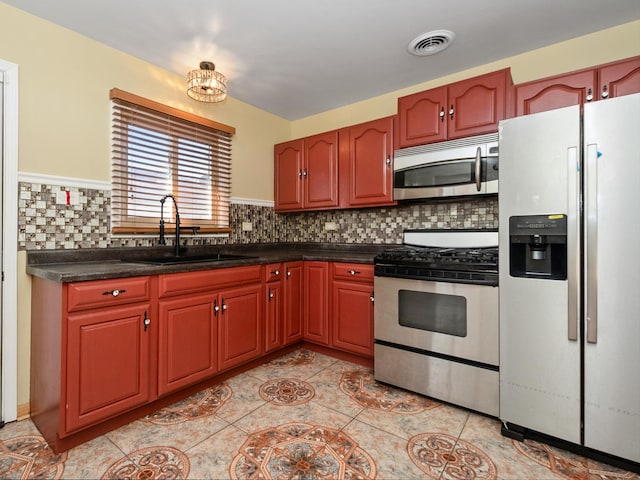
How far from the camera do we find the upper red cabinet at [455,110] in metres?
2.14

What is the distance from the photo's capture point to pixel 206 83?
2.21 metres

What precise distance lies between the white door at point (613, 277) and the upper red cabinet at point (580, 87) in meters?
0.59

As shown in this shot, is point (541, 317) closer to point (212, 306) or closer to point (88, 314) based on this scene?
point (212, 306)

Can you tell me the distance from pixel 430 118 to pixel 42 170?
2.61 metres

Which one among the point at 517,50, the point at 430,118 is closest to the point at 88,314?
the point at 430,118

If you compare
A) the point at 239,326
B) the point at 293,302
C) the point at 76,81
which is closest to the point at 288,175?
the point at 293,302

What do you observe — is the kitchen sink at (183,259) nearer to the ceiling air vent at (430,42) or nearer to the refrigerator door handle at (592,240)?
the ceiling air vent at (430,42)

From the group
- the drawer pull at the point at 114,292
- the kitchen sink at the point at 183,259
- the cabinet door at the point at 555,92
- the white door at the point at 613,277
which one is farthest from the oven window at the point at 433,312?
the drawer pull at the point at 114,292

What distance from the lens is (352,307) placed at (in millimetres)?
2600

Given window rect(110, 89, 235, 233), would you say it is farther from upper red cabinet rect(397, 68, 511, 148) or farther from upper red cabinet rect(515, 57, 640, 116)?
upper red cabinet rect(515, 57, 640, 116)

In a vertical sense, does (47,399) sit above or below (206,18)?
below

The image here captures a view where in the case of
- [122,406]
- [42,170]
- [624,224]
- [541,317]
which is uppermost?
[42,170]

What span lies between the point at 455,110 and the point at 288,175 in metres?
1.72

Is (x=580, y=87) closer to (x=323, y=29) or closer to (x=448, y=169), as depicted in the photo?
(x=448, y=169)
